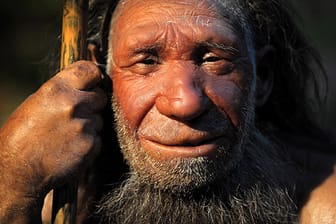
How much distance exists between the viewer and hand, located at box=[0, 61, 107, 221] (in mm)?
3379

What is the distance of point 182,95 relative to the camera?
129 inches

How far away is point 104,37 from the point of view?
13.1ft

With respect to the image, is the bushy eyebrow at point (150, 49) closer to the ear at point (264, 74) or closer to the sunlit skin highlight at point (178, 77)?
the sunlit skin highlight at point (178, 77)

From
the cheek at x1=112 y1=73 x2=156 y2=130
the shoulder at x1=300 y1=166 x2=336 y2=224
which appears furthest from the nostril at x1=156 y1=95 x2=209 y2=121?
the shoulder at x1=300 y1=166 x2=336 y2=224

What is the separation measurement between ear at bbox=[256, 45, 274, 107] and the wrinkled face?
37 centimetres

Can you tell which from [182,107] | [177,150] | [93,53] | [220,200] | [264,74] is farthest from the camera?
[264,74]

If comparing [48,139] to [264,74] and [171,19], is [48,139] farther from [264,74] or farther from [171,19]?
[264,74]

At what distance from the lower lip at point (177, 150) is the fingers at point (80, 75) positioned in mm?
379

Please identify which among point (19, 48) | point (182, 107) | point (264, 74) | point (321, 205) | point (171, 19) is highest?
point (171, 19)

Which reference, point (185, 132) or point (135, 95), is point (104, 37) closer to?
point (135, 95)

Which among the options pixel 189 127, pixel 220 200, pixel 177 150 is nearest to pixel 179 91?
pixel 189 127

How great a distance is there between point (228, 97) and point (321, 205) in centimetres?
84

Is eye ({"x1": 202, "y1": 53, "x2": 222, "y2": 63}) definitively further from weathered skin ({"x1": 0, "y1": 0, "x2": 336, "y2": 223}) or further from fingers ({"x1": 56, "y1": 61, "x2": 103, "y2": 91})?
fingers ({"x1": 56, "y1": 61, "x2": 103, "y2": 91})

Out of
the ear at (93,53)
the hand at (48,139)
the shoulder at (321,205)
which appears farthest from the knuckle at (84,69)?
the shoulder at (321,205)
